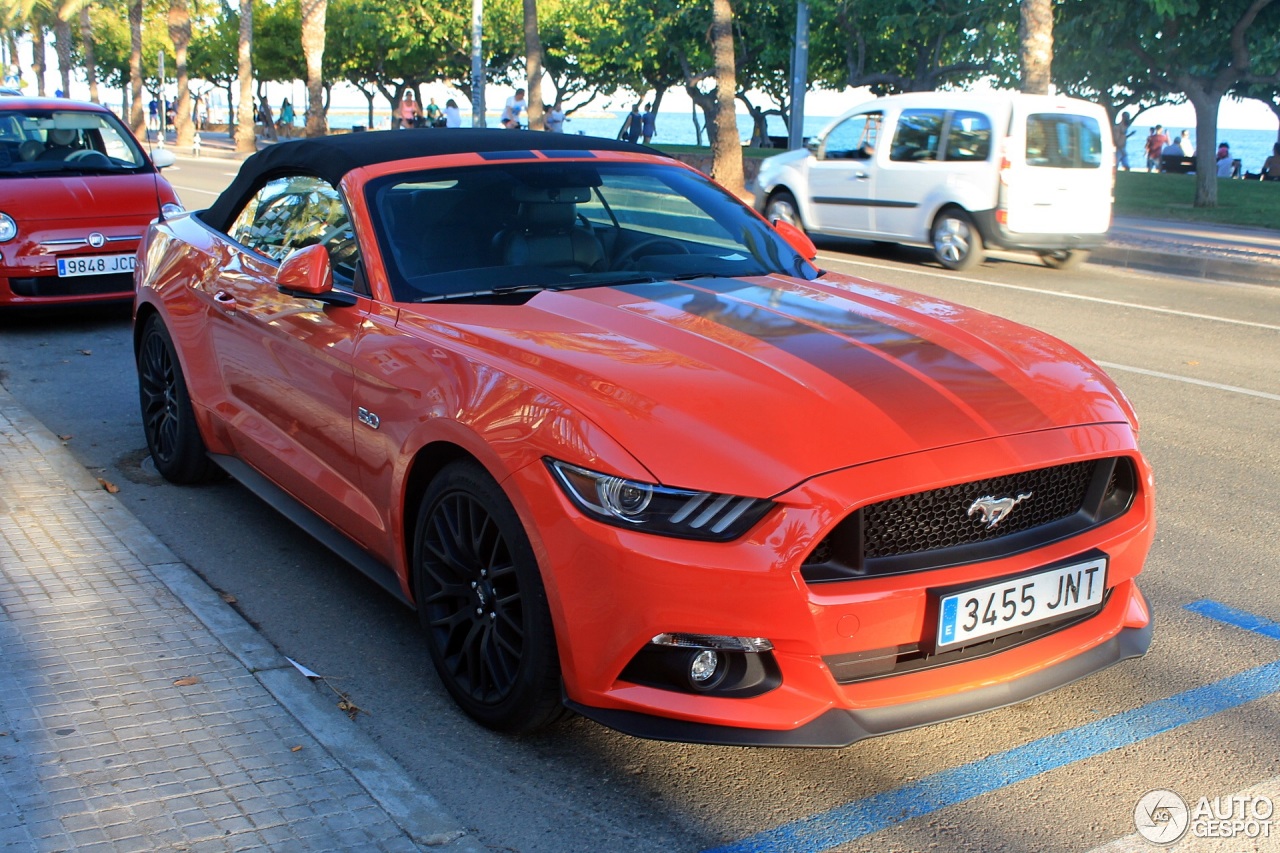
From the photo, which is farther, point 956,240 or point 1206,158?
point 1206,158

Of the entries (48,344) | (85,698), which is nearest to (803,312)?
(85,698)

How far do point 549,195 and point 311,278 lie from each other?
90 cm

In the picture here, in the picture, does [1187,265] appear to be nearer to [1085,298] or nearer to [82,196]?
[1085,298]

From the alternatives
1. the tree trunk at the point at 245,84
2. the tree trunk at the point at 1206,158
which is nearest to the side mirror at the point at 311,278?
the tree trunk at the point at 1206,158

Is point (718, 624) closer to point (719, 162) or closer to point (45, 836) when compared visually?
point (45, 836)

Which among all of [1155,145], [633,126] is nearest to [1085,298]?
[1155,145]

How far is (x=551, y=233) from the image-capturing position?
4.38 metres

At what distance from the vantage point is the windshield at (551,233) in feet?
13.6

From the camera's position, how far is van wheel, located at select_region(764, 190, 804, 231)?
16.3m

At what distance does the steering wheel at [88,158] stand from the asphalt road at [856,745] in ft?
13.8

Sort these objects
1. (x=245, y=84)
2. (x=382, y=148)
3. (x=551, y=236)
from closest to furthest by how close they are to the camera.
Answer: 1. (x=551, y=236)
2. (x=382, y=148)
3. (x=245, y=84)

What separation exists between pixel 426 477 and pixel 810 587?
1269mm

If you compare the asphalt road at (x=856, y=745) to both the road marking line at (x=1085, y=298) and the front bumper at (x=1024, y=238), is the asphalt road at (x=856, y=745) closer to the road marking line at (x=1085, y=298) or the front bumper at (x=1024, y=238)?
the road marking line at (x=1085, y=298)

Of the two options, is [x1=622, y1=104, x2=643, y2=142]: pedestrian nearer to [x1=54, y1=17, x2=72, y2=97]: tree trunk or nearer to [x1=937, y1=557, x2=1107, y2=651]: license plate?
[x1=54, y1=17, x2=72, y2=97]: tree trunk
